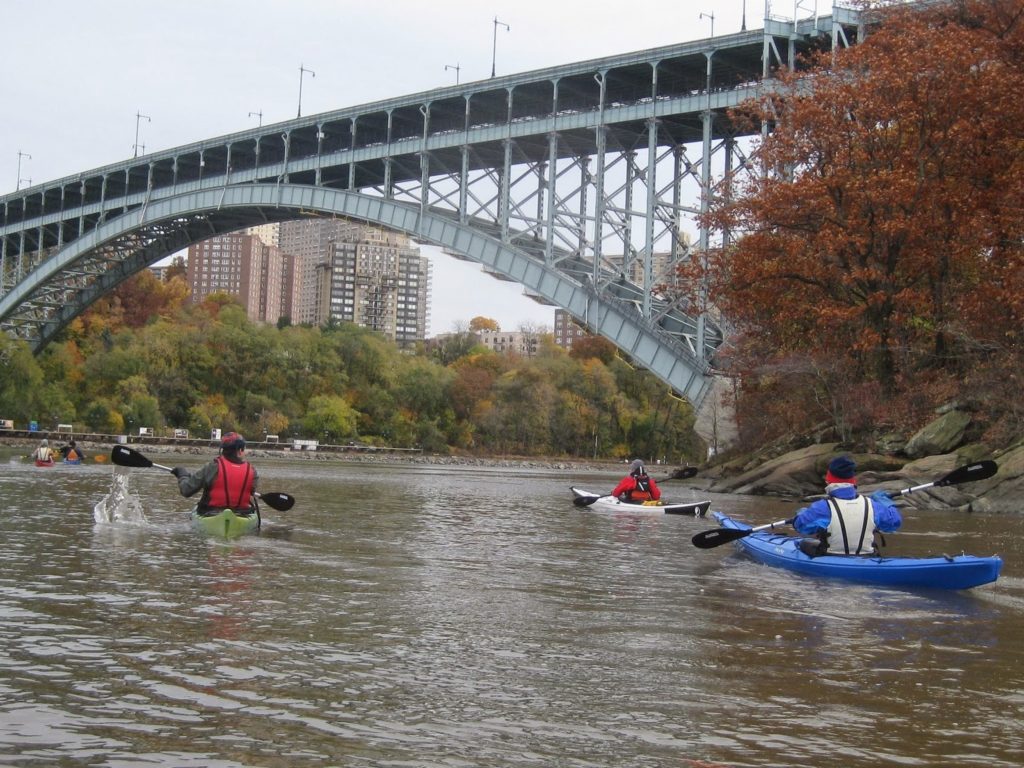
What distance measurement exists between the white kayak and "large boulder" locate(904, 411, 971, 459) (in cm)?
603

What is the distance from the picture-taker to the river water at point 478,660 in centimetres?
539

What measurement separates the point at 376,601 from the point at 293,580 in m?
1.47

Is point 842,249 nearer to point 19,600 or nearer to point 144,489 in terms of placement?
point 144,489

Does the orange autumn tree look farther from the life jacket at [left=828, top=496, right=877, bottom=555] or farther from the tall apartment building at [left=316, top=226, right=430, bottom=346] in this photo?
the tall apartment building at [left=316, top=226, right=430, bottom=346]

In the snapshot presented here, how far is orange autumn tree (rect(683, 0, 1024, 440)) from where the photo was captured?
84.4 feet

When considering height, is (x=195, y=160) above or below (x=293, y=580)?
above

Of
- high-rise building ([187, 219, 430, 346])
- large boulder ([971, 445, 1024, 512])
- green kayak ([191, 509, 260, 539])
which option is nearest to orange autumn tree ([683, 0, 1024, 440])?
large boulder ([971, 445, 1024, 512])

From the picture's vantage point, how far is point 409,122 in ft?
147

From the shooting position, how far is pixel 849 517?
11.6m

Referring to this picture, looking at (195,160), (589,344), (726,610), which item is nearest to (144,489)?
(726,610)

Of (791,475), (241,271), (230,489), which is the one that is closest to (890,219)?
(791,475)

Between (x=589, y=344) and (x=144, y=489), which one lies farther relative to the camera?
(x=589, y=344)

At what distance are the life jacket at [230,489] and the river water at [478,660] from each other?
2.51 feet

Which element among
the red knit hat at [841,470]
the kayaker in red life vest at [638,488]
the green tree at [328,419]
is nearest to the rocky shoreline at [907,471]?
the kayaker in red life vest at [638,488]
